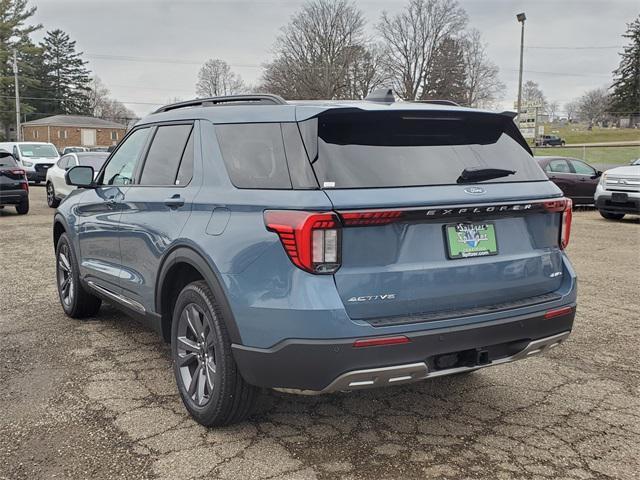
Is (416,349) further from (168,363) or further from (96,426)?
(168,363)

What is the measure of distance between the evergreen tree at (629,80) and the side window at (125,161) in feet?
281

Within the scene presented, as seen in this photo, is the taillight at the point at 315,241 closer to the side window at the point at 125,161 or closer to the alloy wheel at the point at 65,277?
the side window at the point at 125,161

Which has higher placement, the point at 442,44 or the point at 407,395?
the point at 442,44

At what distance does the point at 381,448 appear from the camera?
3.20 meters

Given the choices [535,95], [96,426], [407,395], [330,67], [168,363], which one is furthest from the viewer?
[535,95]

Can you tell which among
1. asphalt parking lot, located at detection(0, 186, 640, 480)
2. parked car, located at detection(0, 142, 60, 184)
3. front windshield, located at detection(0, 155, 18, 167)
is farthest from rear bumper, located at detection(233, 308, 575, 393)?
parked car, located at detection(0, 142, 60, 184)

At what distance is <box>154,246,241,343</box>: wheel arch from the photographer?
3.04m

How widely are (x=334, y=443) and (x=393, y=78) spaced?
61.0 m

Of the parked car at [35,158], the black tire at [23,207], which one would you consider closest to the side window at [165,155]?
the black tire at [23,207]

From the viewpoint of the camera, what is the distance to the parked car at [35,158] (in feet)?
84.3

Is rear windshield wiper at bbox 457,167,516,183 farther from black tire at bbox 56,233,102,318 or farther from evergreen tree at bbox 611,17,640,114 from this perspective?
evergreen tree at bbox 611,17,640,114

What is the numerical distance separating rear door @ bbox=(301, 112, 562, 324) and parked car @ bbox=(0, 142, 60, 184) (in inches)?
1001

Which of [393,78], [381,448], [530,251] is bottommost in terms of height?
[381,448]

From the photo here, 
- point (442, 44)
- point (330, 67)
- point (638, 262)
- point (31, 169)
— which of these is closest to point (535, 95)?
point (442, 44)
